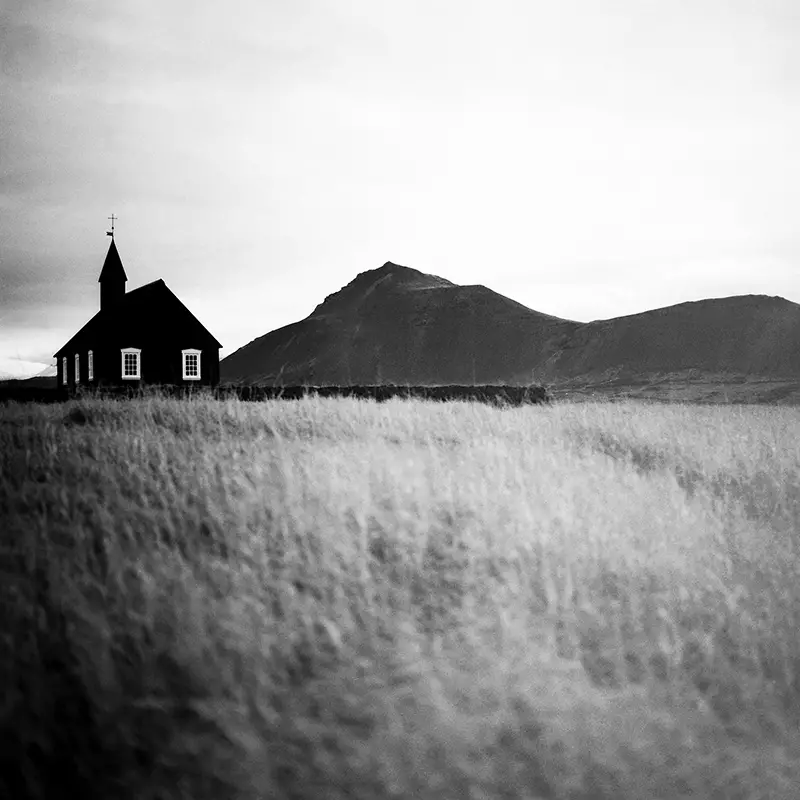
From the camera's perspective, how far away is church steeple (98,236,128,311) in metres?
41.1

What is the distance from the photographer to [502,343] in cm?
14050

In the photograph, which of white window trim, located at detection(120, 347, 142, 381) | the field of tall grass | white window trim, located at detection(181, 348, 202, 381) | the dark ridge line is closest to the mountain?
white window trim, located at detection(181, 348, 202, 381)

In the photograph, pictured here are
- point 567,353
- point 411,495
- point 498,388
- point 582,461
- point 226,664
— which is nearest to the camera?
point 226,664

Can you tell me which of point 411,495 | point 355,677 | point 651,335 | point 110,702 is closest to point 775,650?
point 355,677

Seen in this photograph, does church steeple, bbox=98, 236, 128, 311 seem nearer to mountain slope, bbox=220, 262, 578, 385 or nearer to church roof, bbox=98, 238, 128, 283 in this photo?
church roof, bbox=98, 238, 128, 283

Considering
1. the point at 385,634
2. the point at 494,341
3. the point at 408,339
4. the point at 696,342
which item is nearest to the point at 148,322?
the point at 385,634

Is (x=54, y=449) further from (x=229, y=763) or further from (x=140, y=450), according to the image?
(x=229, y=763)

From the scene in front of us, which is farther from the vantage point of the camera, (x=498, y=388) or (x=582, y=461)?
(x=498, y=388)

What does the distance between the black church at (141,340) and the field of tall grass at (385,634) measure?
3366 centimetres

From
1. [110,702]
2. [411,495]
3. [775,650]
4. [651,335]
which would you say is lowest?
[775,650]

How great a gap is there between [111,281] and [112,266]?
85 centimetres

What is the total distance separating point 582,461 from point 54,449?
558 centimetres

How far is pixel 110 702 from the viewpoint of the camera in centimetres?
275

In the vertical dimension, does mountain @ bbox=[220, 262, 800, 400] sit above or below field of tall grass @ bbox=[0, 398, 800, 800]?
above
